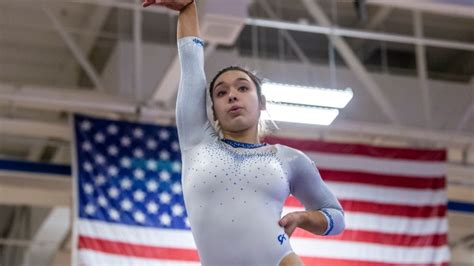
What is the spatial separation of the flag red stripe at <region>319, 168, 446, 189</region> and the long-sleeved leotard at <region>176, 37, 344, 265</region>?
22.4ft

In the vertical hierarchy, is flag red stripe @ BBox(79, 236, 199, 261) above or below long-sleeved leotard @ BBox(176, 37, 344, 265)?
above

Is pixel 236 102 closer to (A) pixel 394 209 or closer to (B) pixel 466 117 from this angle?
(A) pixel 394 209

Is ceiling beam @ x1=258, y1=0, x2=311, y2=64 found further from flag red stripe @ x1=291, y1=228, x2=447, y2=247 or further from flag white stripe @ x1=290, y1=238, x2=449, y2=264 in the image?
flag white stripe @ x1=290, y1=238, x2=449, y2=264

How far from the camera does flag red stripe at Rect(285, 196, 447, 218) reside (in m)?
9.95

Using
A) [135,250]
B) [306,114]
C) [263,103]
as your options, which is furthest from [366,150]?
[263,103]

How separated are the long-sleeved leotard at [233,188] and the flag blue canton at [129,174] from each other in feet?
21.1

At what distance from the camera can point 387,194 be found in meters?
10.2

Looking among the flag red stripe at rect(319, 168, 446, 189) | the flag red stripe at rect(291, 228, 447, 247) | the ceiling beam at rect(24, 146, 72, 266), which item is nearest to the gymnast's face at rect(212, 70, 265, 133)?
the flag red stripe at rect(291, 228, 447, 247)

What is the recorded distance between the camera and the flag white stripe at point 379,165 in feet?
33.5

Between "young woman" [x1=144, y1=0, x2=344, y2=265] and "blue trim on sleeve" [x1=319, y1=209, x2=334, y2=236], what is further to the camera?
"blue trim on sleeve" [x1=319, y1=209, x2=334, y2=236]

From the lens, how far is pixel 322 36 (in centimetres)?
1295

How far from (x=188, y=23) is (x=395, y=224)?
7117mm

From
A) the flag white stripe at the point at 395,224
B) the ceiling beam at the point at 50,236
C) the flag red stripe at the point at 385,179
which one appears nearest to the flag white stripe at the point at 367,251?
the flag white stripe at the point at 395,224

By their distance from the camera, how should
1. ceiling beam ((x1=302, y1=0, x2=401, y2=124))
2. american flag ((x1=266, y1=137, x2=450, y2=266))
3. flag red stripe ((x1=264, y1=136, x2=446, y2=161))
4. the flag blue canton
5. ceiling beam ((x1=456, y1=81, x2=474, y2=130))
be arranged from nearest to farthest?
the flag blue canton < american flag ((x1=266, y1=137, x2=450, y2=266)) < flag red stripe ((x1=264, y1=136, x2=446, y2=161)) < ceiling beam ((x1=302, y1=0, x2=401, y2=124)) < ceiling beam ((x1=456, y1=81, x2=474, y2=130))
